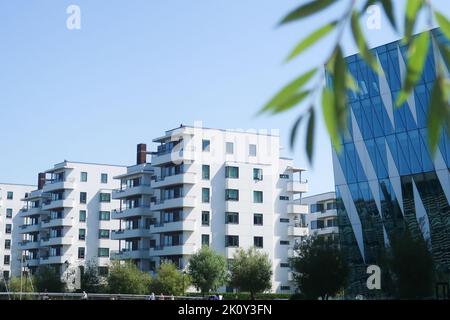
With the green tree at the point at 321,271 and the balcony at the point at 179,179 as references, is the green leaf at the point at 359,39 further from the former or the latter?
the balcony at the point at 179,179

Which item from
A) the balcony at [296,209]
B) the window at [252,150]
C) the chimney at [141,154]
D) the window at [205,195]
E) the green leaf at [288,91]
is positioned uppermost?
the chimney at [141,154]

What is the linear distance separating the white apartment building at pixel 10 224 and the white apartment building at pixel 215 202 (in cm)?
3970

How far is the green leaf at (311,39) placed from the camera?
1675 millimetres

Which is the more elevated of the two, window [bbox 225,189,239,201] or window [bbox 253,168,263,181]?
window [bbox 253,168,263,181]

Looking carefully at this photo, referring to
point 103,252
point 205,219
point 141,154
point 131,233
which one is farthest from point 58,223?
point 205,219

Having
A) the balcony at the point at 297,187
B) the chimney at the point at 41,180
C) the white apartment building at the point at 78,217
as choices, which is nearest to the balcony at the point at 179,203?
the balcony at the point at 297,187

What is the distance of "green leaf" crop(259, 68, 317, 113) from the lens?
168 centimetres

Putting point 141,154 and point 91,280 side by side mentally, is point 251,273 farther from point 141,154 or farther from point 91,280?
point 141,154

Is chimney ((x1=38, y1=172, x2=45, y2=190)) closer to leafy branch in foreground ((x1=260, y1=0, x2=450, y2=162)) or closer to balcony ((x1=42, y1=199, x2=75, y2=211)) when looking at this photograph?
balcony ((x1=42, y1=199, x2=75, y2=211))

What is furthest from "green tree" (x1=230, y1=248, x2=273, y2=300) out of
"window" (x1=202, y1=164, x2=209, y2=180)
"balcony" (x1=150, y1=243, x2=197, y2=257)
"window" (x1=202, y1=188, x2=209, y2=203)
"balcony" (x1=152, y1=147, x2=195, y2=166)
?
"balcony" (x1=152, y1=147, x2=195, y2=166)

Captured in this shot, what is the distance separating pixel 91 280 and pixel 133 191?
11817 mm

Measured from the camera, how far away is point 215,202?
83312mm

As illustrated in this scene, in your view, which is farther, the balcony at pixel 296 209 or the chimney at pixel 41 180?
the chimney at pixel 41 180
